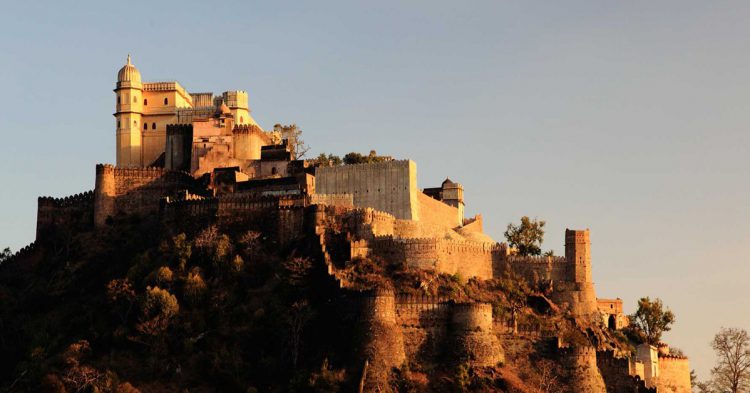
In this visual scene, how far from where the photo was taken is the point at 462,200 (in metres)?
128

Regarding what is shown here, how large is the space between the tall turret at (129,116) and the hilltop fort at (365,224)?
0.33ft

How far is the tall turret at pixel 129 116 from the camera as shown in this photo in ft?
404

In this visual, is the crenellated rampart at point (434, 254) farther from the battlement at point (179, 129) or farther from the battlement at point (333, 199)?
the battlement at point (179, 129)

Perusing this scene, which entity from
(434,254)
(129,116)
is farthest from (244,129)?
(434,254)

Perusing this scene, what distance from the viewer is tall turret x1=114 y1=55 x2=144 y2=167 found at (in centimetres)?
12319

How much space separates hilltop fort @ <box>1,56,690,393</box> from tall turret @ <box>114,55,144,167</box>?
0.10 m

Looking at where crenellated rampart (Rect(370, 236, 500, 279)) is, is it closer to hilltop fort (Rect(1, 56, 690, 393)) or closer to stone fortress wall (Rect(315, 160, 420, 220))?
hilltop fort (Rect(1, 56, 690, 393))

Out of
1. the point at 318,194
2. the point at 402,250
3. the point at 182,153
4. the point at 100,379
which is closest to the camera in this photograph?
the point at 100,379

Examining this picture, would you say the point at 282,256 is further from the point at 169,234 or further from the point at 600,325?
the point at 600,325

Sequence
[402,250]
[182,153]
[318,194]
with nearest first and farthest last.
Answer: [402,250]
[318,194]
[182,153]

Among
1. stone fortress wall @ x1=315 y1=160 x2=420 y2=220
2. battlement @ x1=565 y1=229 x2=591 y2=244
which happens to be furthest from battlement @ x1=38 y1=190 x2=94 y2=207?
battlement @ x1=565 y1=229 x2=591 y2=244

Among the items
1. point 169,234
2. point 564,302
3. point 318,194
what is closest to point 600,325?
point 564,302

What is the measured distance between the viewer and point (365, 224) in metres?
106

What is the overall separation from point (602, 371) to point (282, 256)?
2166 cm
